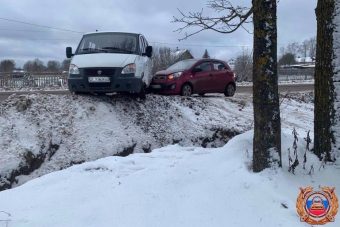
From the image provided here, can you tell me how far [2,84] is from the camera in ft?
103

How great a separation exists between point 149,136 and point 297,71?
41.1 metres

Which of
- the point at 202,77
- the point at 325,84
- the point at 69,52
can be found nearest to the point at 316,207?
the point at 325,84

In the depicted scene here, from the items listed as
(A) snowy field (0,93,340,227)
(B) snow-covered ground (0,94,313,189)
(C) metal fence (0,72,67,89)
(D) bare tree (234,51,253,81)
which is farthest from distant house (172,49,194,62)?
(A) snowy field (0,93,340,227)

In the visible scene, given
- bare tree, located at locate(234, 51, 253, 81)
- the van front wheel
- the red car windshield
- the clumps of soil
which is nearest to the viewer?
the clumps of soil

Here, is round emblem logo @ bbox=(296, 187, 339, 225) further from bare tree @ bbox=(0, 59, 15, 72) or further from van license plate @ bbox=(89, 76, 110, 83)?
bare tree @ bbox=(0, 59, 15, 72)

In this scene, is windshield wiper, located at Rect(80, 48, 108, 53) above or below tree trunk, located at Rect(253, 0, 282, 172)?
above

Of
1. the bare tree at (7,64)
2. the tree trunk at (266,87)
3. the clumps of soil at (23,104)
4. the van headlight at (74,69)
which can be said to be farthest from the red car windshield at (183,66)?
the bare tree at (7,64)

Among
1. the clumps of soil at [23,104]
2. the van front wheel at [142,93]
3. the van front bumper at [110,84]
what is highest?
the van front bumper at [110,84]

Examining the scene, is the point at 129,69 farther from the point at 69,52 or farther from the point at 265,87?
the point at 265,87

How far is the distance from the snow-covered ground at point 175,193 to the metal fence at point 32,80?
26.0 meters

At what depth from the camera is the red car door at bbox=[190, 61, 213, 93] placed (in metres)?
16.8

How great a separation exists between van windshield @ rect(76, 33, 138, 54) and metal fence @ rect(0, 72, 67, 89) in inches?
714

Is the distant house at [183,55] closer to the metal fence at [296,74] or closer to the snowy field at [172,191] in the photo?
the metal fence at [296,74]

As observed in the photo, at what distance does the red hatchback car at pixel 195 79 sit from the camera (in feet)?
52.7
